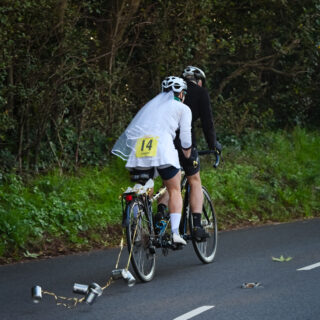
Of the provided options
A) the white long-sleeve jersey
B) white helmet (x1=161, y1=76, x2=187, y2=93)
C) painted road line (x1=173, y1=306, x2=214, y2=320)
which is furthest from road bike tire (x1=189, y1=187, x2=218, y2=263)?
painted road line (x1=173, y1=306, x2=214, y2=320)

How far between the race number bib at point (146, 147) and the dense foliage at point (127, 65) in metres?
4.00

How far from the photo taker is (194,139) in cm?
956

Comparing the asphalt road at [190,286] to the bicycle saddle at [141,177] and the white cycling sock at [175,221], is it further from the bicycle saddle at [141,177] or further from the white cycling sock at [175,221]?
the bicycle saddle at [141,177]

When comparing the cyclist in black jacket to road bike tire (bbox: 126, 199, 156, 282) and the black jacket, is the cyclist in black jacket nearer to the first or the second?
the black jacket

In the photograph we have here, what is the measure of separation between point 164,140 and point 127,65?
7926mm

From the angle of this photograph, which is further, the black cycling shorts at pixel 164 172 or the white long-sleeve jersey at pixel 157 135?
the black cycling shorts at pixel 164 172

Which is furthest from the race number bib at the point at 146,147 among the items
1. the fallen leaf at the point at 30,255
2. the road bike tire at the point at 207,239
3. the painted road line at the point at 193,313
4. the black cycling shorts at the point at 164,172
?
the fallen leaf at the point at 30,255

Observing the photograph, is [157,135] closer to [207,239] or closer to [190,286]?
[190,286]

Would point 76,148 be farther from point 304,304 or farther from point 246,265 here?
point 304,304

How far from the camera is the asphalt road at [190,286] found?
7.00 metres

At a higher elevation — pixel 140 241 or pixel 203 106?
pixel 203 106

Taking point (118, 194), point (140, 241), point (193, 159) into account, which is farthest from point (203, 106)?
point (118, 194)

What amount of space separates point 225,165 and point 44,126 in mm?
4339

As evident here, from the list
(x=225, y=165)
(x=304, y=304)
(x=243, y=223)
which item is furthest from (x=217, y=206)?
(x=304, y=304)
